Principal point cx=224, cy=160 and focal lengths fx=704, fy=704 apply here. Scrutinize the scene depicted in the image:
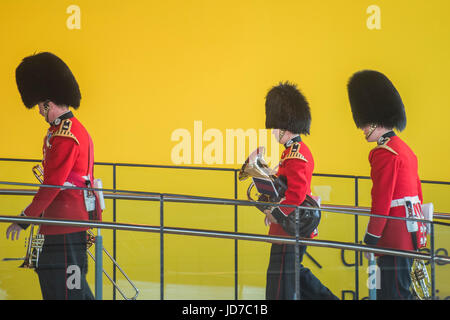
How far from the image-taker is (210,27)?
661 cm

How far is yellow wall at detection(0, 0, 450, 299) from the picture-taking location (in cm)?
623

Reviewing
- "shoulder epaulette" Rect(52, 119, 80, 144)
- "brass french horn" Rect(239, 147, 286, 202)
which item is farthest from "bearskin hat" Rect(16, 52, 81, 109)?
"brass french horn" Rect(239, 147, 286, 202)

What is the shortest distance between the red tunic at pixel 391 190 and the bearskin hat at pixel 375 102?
0.24 m

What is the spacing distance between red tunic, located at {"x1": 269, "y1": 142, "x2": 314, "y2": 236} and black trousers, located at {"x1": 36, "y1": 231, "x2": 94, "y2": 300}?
0.92 m

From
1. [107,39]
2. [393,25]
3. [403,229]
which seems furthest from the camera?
[107,39]

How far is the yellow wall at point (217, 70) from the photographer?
20.4 feet

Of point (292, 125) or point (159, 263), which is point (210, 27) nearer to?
point (292, 125)

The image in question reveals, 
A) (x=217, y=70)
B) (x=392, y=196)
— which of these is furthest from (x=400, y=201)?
(x=217, y=70)

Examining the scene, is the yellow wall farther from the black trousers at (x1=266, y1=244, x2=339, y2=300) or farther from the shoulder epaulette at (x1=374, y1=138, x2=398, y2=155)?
the black trousers at (x1=266, y1=244, x2=339, y2=300)

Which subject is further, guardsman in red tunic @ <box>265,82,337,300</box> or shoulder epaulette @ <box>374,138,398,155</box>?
shoulder epaulette @ <box>374,138,398,155</box>
